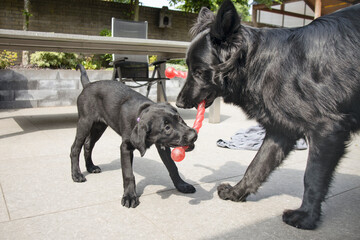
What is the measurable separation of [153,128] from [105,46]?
3.41 m

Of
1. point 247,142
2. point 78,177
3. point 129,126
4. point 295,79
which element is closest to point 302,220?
point 295,79

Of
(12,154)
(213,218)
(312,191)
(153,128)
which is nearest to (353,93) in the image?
(312,191)

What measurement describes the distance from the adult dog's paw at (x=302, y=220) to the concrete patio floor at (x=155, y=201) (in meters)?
0.05

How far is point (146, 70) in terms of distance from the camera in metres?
7.48

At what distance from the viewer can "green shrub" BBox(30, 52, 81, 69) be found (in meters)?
9.06

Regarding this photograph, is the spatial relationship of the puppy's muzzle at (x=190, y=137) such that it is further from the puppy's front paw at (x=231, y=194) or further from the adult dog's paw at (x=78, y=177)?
the adult dog's paw at (x=78, y=177)

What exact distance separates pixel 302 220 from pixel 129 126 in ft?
5.16

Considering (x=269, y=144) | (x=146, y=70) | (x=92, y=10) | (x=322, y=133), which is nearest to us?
(x=322, y=133)

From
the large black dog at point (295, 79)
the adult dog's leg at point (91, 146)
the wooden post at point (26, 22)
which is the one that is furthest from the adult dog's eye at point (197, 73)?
the wooden post at point (26, 22)

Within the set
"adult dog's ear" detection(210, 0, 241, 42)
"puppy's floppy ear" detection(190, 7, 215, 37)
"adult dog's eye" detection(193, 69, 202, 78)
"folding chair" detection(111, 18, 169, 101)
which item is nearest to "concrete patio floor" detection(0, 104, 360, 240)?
"adult dog's eye" detection(193, 69, 202, 78)

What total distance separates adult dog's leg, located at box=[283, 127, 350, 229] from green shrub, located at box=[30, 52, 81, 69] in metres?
8.62

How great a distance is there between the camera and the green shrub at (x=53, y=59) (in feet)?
29.7

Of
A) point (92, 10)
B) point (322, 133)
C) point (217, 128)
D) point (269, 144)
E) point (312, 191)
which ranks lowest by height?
point (217, 128)

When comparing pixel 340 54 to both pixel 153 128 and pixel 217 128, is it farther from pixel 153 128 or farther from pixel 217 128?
pixel 217 128
